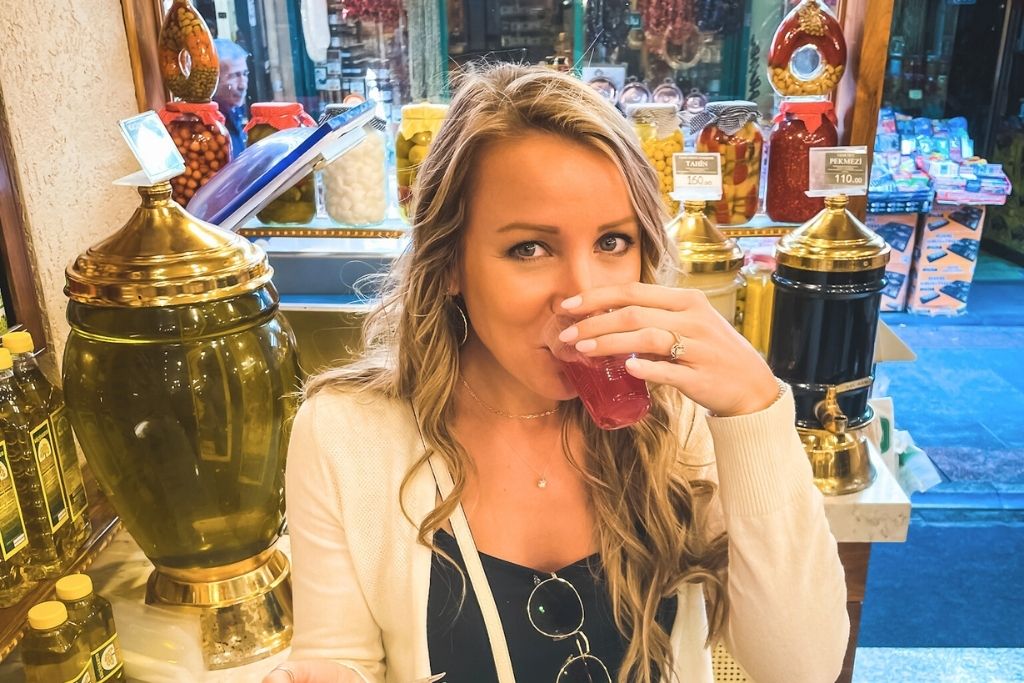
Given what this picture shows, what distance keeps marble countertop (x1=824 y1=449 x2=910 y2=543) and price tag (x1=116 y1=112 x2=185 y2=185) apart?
1.17 meters

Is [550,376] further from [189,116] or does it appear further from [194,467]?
[189,116]

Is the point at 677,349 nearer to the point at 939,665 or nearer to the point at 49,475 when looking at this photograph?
the point at 49,475

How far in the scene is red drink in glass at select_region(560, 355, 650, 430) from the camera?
0.86 meters

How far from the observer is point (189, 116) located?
180 centimetres

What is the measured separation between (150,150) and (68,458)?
1.50ft

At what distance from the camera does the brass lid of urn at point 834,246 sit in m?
1.43

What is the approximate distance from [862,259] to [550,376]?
0.76 metres

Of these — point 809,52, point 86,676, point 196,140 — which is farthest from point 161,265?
point 809,52

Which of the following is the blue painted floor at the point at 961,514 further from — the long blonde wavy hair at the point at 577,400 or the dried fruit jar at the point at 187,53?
the dried fruit jar at the point at 187,53

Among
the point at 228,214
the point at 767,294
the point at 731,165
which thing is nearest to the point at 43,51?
the point at 228,214

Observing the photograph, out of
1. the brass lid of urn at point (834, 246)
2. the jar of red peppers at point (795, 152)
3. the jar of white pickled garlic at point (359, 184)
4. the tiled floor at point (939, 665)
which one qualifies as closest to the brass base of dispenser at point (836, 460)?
the brass lid of urn at point (834, 246)

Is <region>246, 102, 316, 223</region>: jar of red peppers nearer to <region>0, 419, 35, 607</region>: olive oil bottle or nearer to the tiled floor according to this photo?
<region>0, 419, 35, 607</region>: olive oil bottle

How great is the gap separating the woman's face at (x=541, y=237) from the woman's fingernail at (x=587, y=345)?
0.09 metres

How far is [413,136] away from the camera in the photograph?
1.79m
